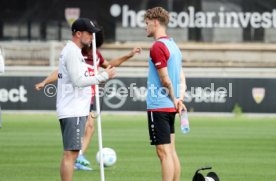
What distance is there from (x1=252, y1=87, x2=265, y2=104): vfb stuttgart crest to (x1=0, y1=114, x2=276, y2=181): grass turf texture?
1.46 meters

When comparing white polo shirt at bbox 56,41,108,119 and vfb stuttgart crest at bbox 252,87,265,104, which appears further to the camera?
vfb stuttgart crest at bbox 252,87,265,104

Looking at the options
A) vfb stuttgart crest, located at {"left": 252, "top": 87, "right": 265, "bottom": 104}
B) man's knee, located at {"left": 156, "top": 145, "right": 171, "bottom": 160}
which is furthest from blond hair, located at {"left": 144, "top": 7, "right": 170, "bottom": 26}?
vfb stuttgart crest, located at {"left": 252, "top": 87, "right": 265, "bottom": 104}

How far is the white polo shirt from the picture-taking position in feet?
36.4

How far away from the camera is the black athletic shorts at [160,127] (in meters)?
11.5

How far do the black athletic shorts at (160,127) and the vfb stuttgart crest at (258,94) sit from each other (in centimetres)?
1777

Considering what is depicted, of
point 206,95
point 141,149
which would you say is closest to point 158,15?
point 141,149

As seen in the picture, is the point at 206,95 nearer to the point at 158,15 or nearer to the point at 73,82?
the point at 158,15

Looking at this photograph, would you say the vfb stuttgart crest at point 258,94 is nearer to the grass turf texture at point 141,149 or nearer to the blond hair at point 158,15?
the grass turf texture at point 141,149

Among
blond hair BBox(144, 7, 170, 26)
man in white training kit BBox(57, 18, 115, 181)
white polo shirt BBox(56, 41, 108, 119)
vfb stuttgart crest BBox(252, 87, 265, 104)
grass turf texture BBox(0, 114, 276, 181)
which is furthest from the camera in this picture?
vfb stuttgart crest BBox(252, 87, 265, 104)

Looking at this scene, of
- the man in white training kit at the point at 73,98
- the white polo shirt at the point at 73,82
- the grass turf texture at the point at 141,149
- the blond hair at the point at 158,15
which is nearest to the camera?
the white polo shirt at the point at 73,82

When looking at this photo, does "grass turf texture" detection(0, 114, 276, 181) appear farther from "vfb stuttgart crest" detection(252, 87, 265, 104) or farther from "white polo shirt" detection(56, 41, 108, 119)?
"white polo shirt" detection(56, 41, 108, 119)

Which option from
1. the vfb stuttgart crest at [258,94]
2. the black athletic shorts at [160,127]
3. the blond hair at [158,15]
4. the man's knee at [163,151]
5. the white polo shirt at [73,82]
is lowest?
the vfb stuttgart crest at [258,94]

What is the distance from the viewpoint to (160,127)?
37.7 ft

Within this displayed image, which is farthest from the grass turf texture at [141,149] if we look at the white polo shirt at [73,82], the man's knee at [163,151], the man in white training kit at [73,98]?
the white polo shirt at [73,82]
